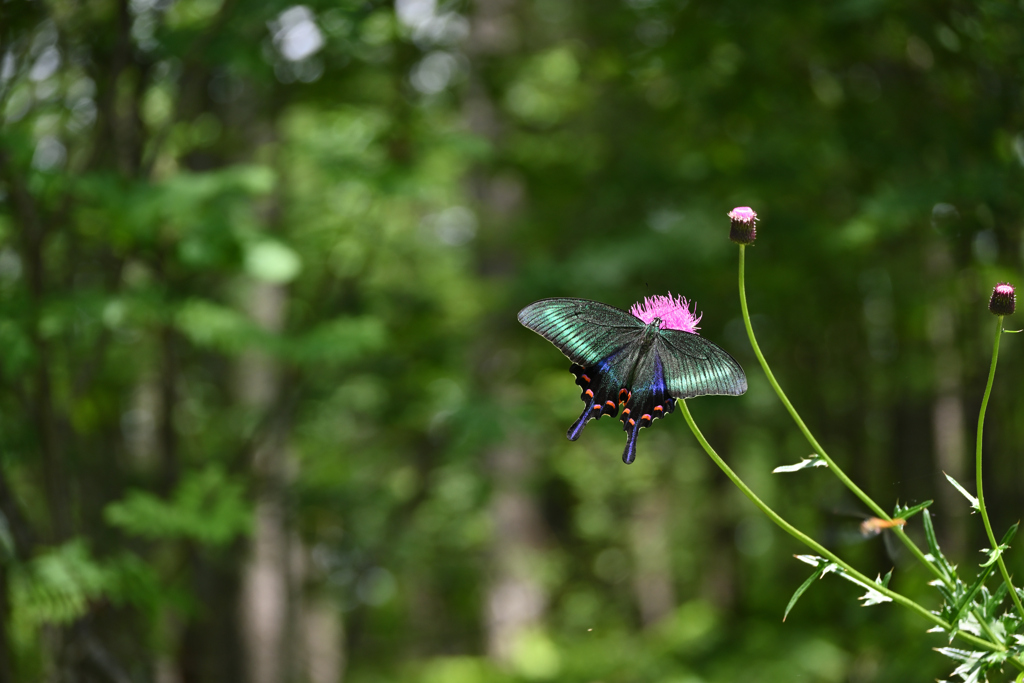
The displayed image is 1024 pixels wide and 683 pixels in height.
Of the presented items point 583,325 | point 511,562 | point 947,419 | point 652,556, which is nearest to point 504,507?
point 511,562

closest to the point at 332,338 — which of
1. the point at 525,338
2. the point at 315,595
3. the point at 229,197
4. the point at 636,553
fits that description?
the point at 229,197

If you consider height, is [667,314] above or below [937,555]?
above

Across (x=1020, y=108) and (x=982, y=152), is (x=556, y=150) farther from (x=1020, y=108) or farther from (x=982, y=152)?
(x=1020, y=108)

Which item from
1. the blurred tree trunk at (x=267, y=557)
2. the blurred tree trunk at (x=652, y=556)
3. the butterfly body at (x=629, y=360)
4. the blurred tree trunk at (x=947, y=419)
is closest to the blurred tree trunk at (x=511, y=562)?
the blurred tree trunk at (x=267, y=557)

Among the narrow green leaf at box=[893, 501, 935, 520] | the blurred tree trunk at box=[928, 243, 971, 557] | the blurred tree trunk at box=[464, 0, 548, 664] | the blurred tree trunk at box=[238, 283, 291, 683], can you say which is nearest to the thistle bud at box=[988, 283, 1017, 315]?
the narrow green leaf at box=[893, 501, 935, 520]

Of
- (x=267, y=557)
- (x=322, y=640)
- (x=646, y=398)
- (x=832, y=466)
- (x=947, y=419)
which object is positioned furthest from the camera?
(x=322, y=640)

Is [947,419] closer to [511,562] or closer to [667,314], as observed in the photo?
[511,562]
